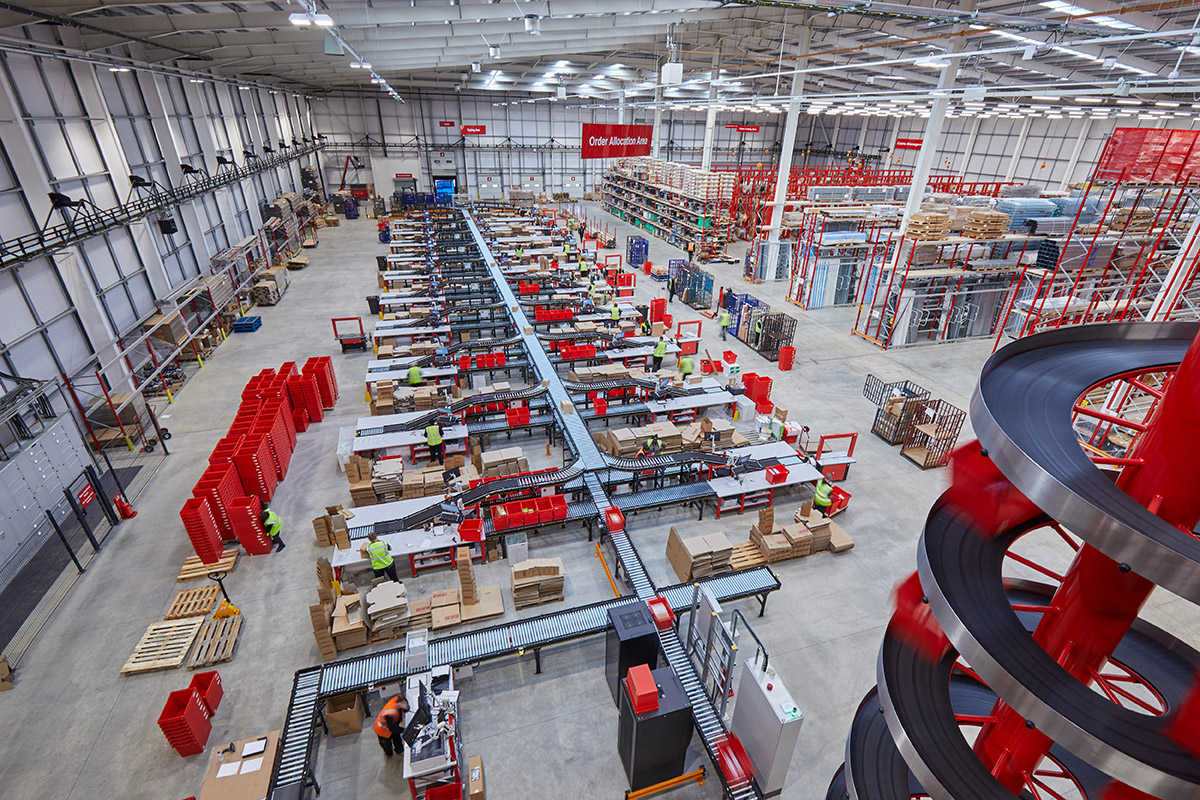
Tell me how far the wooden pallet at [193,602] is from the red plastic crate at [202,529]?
62cm

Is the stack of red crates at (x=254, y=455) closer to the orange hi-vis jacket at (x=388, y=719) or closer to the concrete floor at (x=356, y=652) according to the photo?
the concrete floor at (x=356, y=652)

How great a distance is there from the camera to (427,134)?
44469 mm

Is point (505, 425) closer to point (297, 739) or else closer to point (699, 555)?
point (699, 555)

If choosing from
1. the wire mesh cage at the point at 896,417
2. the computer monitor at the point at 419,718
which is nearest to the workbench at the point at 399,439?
the computer monitor at the point at 419,718

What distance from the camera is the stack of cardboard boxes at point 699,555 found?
938 centimetres

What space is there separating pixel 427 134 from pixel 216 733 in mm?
45908

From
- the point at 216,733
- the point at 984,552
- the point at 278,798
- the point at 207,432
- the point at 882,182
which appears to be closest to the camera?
→ the point at 984,552

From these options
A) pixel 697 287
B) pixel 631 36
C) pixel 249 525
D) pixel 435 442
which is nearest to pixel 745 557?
pixel 435 442

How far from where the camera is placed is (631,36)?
23.3 m

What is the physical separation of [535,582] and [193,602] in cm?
552

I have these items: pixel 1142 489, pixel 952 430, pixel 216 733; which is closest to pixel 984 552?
pixel 1142 489

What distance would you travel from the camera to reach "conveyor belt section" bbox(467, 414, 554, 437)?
43.2ft

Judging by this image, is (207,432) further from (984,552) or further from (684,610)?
(984,552)

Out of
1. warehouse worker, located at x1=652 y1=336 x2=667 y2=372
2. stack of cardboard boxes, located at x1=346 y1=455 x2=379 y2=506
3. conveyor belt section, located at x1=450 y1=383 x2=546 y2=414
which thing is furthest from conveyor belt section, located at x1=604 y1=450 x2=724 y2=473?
warehouse worker, located at x1=652 y1=336 x2=667 y2=372
